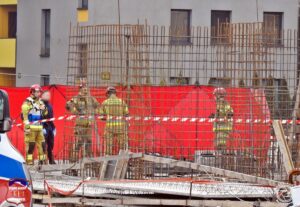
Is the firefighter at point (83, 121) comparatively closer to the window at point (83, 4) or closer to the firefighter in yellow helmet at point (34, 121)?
the firefighter in yellow helmet at point (34, 121)

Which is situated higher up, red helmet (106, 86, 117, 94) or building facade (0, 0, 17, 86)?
building facade (0, 0, 17, 86)

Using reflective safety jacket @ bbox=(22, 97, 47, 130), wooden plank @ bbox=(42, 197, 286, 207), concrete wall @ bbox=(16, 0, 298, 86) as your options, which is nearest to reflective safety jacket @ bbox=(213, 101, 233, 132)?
wooden plank @ bbox=(42, 197, 286, 207)

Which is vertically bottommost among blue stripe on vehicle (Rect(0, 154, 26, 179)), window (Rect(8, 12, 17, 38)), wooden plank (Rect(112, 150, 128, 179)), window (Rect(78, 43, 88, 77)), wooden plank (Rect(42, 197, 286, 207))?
wooden plank (Rect(42, 197, 286, 207))

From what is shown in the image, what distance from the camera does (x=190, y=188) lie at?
14.2 metres

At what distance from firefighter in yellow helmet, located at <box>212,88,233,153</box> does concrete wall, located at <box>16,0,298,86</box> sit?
23538mm

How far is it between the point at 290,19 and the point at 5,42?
508 inches

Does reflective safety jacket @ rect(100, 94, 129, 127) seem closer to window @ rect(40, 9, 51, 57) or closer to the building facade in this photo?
window @ rect(40, 9, 51, 57)

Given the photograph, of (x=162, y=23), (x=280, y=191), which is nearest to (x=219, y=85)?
(x=280, y=191)

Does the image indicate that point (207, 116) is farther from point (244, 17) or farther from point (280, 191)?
point (244, 17)

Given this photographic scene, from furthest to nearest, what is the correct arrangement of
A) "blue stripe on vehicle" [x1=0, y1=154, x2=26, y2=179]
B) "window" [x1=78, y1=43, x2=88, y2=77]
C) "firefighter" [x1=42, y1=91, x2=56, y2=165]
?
"firefighter" [x1=42, y1=91, x2=56, y2=165], "window" [x1=78, y1=43, x2=88, y2=77], "blue stripe on vehicle" [x1=0, y1=154, x2=26, y2=179]

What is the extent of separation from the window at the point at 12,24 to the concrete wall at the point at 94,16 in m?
2.44

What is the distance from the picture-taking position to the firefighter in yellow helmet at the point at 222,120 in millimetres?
15945

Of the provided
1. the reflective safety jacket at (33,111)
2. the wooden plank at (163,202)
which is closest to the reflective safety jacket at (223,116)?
the wooden plank at (163,202)

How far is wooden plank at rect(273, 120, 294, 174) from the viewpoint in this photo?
1375 centimetres
